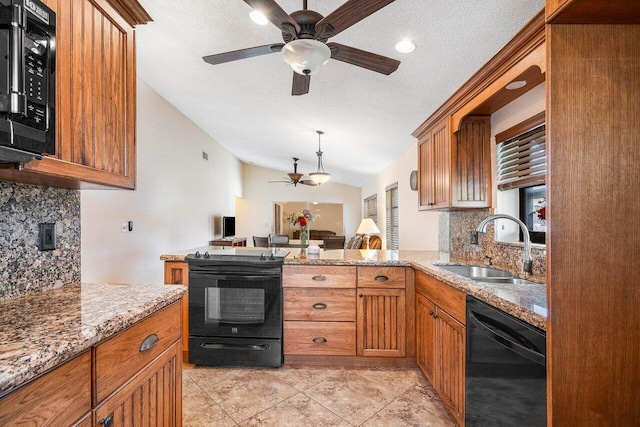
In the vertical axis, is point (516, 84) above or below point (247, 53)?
below

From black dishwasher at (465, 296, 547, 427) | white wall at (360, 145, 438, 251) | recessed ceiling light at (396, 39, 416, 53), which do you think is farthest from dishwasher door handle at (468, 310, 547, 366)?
white wall at (360, 145, 438, 251)

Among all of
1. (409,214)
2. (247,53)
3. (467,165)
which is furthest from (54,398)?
(409,214)

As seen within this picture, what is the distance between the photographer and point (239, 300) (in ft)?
8.39

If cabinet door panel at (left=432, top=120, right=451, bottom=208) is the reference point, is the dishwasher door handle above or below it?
below

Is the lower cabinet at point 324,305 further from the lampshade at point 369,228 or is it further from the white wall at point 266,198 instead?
the white wall at point 266,198

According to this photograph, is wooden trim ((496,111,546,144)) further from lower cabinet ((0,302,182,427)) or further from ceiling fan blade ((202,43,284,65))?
lower cabinet ((0,302,182,427))

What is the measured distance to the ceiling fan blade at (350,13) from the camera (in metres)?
1.40

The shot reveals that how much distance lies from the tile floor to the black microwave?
177 cm

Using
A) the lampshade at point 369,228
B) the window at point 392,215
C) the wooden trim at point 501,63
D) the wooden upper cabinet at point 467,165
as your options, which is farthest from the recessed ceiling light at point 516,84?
the lampshade at point 369,228

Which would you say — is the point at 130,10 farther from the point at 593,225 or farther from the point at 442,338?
the point at 442,338

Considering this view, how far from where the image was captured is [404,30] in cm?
189

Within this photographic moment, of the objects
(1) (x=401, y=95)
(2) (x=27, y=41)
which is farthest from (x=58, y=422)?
(1) (x=401, y=95)

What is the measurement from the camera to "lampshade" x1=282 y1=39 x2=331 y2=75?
155 centimetres

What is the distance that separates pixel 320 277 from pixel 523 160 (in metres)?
1.72
